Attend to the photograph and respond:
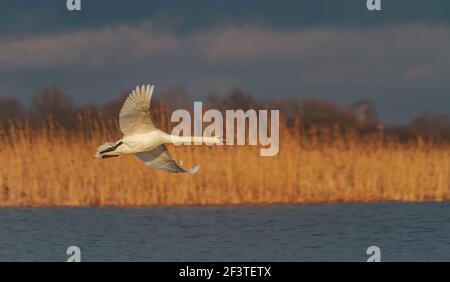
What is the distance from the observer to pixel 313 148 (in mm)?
16344

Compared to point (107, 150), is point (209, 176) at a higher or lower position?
higher

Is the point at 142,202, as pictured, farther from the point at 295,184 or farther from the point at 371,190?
the point at 371,190

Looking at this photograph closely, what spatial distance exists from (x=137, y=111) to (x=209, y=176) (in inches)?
251

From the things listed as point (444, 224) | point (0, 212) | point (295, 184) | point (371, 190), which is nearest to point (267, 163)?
point (295, 184)

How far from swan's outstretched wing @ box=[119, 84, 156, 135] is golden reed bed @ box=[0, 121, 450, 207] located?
19.2 feet

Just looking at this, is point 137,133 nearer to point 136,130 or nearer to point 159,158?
point 136,130

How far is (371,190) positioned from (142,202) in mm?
3790

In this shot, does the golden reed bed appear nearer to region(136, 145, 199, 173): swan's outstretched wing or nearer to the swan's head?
region(136, 145, 199, 173): swan's outstretched wing

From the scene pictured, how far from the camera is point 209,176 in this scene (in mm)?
15703

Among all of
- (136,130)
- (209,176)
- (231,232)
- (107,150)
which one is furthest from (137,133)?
(209,176)

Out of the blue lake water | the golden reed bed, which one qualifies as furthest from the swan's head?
the golden reed bed

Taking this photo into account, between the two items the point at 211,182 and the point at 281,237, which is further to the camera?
the point at 211,182

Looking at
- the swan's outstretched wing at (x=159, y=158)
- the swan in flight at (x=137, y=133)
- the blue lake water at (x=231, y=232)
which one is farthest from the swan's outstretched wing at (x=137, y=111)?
the blue lake water at (x=231, y=232)
